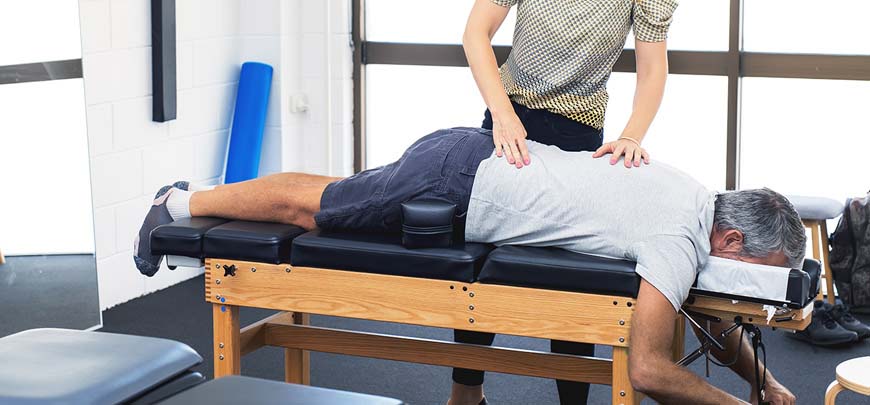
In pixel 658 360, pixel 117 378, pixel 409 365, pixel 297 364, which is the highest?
pixel 117 378

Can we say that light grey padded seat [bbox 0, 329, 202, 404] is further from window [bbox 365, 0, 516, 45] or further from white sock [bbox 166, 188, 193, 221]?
window [bbox 365, 0, 516, 45]

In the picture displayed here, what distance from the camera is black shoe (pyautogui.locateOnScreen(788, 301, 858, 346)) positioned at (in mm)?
3475

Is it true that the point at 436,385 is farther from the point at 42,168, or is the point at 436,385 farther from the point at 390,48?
the point at 390,48

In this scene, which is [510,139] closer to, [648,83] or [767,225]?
[648,83]

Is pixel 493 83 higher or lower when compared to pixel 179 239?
higher

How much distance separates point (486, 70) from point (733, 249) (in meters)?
0.70

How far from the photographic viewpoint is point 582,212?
2.30 metres

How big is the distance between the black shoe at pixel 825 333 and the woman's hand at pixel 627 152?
1452 millimetres

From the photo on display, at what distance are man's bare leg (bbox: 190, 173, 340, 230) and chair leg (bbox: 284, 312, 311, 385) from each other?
39 cm

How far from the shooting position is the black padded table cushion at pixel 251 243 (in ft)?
8.00

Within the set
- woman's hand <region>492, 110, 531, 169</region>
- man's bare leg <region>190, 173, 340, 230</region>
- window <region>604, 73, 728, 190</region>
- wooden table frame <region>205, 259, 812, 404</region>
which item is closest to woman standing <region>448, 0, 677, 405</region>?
woman's hand <region>492, 110, 531, 169</region>

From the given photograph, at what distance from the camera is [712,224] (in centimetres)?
226

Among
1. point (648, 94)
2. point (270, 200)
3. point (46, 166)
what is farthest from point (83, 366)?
point (46, 166)

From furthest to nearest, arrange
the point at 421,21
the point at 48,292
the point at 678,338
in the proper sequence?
the point at 421,21, the point at 48,292, the point at 678,338
